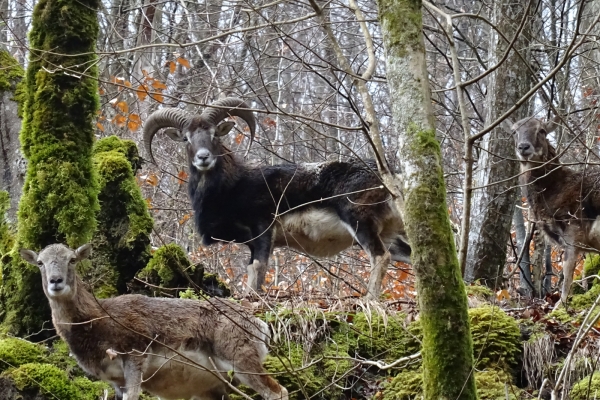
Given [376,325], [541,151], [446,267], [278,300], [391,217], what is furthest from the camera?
[391,217]

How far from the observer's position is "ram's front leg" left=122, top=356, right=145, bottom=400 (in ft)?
25.0

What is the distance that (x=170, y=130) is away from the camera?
536 inches

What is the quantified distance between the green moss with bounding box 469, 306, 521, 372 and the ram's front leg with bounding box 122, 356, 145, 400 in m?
3.46

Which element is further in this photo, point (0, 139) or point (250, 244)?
point (250, 244)

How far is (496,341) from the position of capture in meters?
8.73

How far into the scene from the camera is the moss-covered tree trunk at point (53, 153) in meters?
9.20

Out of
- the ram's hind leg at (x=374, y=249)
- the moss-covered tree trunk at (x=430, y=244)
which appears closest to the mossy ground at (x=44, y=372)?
the moss-covered tree trunk at (x=430, y=244)

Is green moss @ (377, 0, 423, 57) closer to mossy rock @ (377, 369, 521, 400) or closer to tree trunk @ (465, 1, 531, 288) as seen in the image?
mossy rock @ (377, 369, 521, 400)

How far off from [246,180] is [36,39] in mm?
4381

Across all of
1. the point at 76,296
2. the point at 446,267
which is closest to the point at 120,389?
the point at 76,296

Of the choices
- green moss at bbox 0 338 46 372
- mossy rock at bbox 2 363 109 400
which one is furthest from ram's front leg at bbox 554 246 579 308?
green moss at bbox 0 338 46 372

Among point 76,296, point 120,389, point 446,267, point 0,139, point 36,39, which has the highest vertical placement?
point 36,39

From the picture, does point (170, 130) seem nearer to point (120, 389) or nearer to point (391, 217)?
point (391, 217)

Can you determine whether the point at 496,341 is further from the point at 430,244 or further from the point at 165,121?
the point at 165,121
